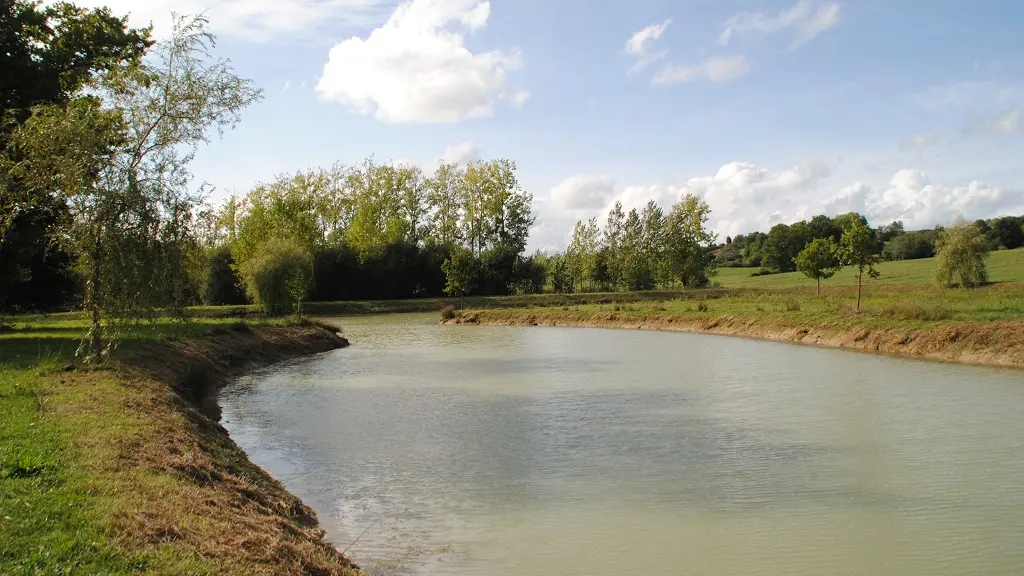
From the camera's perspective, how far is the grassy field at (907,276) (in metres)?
54.9

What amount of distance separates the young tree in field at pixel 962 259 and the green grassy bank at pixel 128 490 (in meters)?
47.1

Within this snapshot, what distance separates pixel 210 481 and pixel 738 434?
9.29 metres

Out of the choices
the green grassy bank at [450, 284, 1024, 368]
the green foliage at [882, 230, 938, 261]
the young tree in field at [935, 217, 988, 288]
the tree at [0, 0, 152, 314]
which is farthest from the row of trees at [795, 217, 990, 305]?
the green foliage at [882, 230, 938, 261]

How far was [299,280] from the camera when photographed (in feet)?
136

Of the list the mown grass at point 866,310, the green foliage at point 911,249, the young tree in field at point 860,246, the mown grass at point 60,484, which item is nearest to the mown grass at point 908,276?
the mown grass at point 866,310

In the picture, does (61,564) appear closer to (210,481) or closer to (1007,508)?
(210,481)

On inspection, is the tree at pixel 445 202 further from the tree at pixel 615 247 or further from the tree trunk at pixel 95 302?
the tree trunk at pixel 95 302

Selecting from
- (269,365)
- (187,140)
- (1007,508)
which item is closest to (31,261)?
(269,365)

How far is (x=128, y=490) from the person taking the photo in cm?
724

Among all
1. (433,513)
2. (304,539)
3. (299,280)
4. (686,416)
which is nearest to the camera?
(304,539)

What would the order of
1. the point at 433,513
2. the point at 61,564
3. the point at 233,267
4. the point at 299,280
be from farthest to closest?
the point at 233,267 → the point at 299,280 → the point at 433,513 → the point at 61,564

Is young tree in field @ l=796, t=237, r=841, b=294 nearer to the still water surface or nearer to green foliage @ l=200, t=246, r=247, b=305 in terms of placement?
the still water surface

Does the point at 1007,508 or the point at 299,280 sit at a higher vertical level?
the point at 299,280

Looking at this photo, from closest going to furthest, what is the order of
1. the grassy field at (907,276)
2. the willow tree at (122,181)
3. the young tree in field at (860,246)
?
the willow tree at (122,181) → the young tree in field at (860,246) → the grassy field at (907,276)
